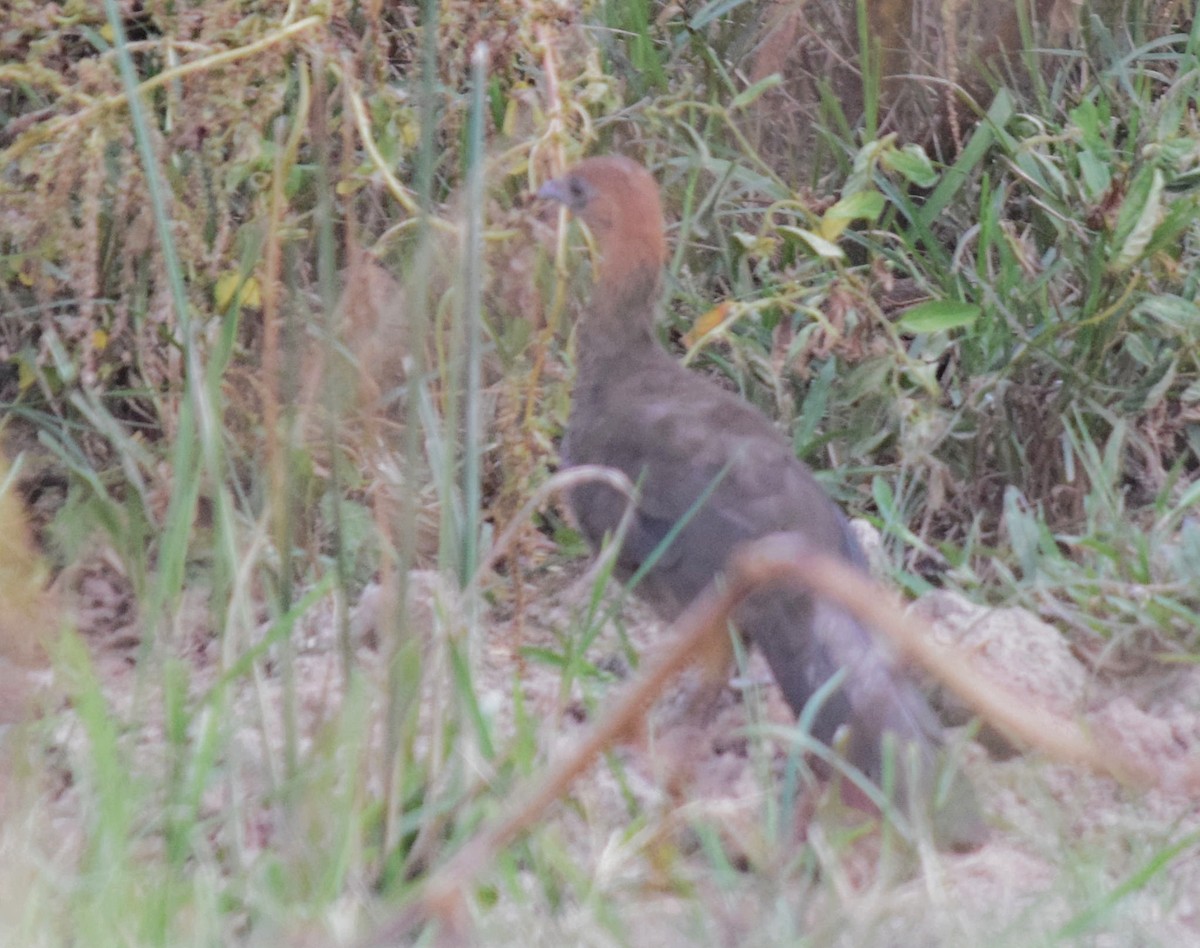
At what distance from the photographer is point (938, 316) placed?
425 cm

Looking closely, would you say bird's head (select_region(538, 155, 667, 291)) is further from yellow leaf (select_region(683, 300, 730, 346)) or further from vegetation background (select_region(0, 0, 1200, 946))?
yellow leaf (select_region(683, 300, 730, 346))

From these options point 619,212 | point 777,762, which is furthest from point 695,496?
point 619,212

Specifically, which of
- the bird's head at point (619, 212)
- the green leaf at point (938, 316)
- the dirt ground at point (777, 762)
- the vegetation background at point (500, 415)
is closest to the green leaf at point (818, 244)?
the vegetation background at point (500, 415)

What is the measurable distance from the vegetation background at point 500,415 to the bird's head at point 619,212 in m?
0.08

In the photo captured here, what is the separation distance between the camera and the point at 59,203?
11.5 ft

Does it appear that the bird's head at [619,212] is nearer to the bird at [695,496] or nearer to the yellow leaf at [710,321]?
the bird at [695,496]

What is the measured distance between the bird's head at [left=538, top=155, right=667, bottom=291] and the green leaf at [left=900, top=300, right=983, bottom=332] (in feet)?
1.91

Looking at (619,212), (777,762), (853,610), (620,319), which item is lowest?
(777,762)

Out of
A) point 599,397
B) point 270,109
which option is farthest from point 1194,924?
point 270,109

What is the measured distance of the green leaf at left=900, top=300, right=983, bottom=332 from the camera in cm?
421

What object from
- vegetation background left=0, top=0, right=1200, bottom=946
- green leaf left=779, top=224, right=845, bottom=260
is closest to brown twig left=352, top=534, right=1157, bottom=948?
vegetation background left=0, top=0, right=1200, bottom=946

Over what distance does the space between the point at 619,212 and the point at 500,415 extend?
56 centimetres

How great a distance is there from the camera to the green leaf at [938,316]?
4215 mm

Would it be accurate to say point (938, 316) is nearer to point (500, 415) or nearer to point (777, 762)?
point (500, 415)
